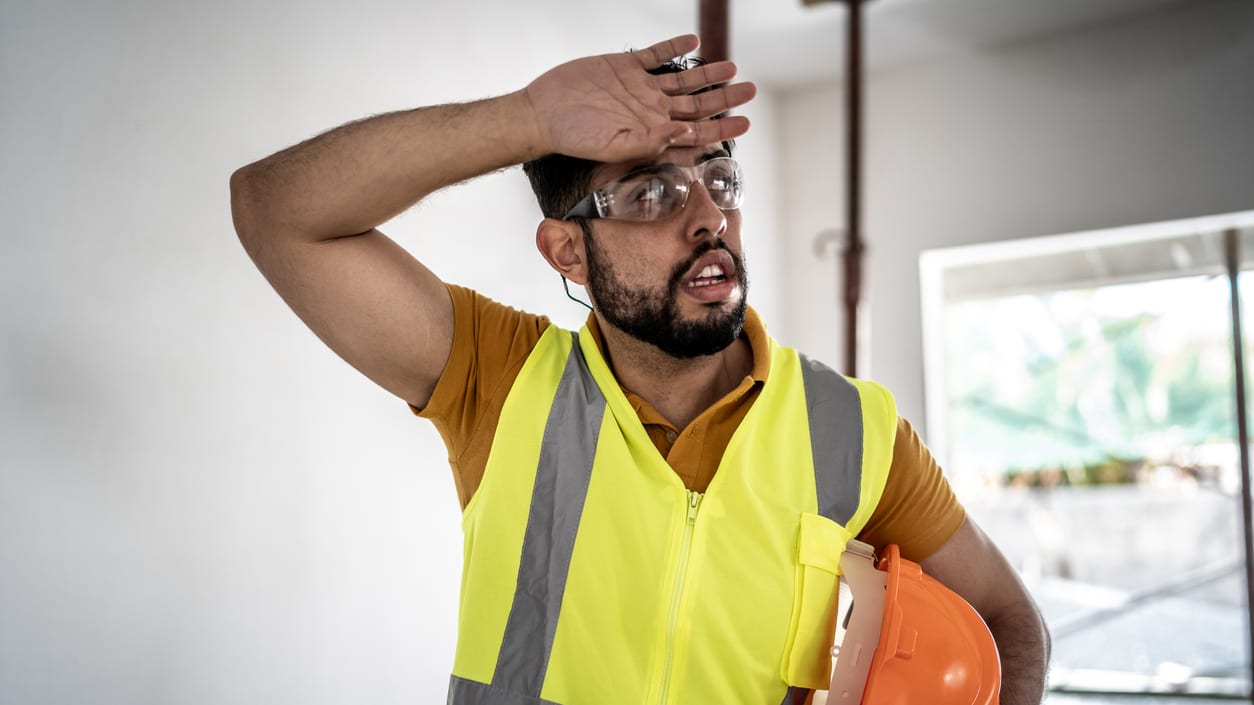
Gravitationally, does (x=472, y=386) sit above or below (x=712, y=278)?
below

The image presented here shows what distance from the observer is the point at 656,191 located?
54.3 inches

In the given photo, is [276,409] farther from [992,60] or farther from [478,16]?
[992,60]

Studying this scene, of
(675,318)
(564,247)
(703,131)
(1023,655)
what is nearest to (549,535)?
(675,318)

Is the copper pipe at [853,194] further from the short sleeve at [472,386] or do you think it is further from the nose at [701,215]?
the short sleeve at [472,386]

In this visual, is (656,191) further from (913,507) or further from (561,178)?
(913,507)

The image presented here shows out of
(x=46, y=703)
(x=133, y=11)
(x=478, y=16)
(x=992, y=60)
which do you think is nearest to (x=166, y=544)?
(x=46, y=703)

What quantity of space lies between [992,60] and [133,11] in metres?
3.02

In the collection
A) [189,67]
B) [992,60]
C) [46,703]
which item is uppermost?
[992,60]

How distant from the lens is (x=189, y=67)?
1775 millimetres

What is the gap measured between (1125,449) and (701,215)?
3417 mm

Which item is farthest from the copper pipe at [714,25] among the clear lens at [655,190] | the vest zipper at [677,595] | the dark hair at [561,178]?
the vest zipper at [677,595]

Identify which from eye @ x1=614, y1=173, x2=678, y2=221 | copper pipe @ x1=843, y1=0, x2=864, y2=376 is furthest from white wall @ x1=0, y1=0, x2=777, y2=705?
copper pipe @ x1=843, y1=0, x2=864, y2=376

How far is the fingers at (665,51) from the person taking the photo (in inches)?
46.1

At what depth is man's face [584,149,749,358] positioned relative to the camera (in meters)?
1.38
